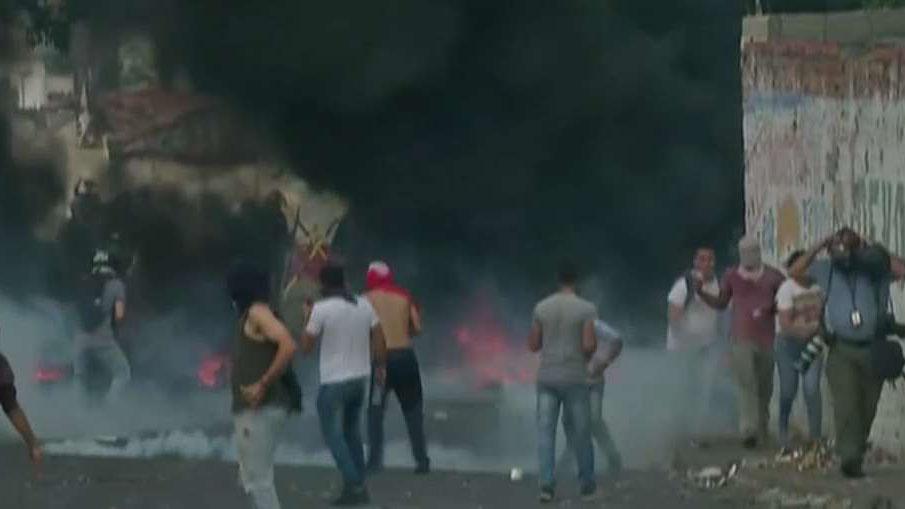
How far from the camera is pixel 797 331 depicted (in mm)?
18281

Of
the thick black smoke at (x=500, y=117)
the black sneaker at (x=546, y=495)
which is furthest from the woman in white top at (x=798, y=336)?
the thick black smoke at (x=500, y=117)

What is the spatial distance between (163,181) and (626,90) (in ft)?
18.3

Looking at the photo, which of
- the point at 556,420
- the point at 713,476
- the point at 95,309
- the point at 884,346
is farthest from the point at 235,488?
the point at 95,309

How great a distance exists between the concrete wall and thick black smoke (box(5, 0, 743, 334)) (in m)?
9.43

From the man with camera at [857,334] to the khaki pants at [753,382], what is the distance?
98.4 inches

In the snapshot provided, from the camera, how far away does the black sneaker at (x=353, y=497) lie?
16.2 metres

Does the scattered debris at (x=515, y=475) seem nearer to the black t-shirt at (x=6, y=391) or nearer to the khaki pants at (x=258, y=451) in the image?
the black t-shirt at (x=6, y=391)

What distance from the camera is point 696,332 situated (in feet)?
66.0

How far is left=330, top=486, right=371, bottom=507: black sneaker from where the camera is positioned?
16234mm

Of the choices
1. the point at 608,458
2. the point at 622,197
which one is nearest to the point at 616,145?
the point at 622,197

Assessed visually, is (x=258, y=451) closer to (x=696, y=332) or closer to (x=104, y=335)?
(x=696, y=332)

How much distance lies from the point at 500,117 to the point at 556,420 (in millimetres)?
15549

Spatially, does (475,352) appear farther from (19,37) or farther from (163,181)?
(19,37)

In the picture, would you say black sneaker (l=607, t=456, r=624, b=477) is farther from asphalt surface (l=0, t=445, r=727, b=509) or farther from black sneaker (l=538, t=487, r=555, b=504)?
black sneaker (l=538, t=487, r=555, b=504)
